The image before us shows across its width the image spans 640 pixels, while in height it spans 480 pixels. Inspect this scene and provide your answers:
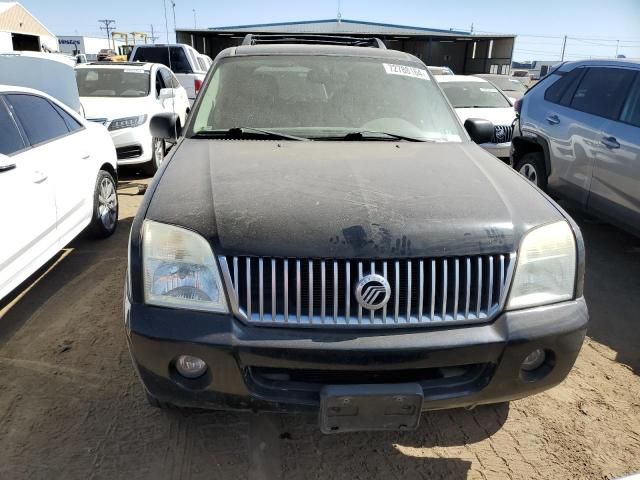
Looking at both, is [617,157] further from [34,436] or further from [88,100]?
[88,100]

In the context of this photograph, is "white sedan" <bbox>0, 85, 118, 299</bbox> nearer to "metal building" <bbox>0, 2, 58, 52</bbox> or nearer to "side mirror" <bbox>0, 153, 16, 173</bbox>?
"side mirror" <bbox>0, 153, 16, 173</bbox>

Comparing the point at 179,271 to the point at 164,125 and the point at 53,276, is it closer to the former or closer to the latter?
the point at 164,125

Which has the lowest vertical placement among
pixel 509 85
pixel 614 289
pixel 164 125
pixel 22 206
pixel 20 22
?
pixel 614 289

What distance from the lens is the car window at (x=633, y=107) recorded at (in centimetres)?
432

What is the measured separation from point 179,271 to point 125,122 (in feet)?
19.5

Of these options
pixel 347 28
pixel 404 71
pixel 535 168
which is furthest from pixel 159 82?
pixel 347 28

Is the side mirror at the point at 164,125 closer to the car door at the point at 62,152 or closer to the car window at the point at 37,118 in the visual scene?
the car door at the point at 62,152

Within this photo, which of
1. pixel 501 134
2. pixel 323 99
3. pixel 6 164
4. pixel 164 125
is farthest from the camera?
pixel 501 134

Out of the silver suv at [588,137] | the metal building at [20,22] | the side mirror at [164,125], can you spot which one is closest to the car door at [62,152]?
the side mirror at [164,125]

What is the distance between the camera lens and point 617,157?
4.34m

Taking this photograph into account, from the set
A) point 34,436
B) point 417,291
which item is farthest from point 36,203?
point 417,291

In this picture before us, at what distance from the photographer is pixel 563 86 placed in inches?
214

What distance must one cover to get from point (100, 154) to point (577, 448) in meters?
4.62

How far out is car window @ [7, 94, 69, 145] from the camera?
3951mm
